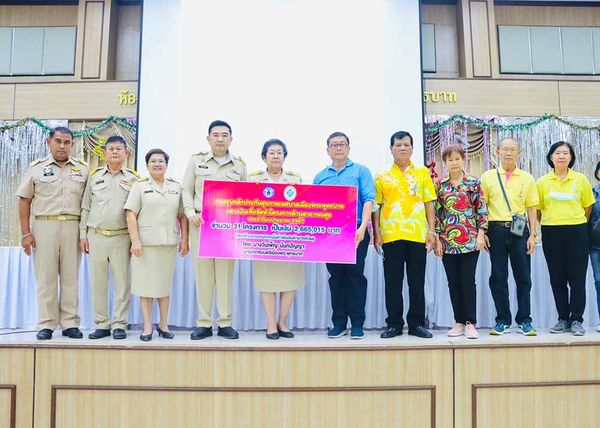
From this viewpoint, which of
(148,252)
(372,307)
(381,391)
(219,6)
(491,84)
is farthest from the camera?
(491,84)

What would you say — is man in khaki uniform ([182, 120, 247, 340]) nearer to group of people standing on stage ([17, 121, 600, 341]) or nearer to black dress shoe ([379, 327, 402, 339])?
group of people standing on stage ([17, 121, 600, 341])

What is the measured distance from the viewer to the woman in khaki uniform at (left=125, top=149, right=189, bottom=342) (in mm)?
3078

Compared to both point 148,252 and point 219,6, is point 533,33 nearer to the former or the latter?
point 219,6

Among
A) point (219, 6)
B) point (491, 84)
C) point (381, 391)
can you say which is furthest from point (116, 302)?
point (491, 84)

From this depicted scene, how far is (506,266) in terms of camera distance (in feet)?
10.5

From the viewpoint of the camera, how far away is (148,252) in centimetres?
311

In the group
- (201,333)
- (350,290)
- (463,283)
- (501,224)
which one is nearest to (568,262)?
(501,224)

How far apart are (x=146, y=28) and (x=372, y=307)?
5153 millimetres

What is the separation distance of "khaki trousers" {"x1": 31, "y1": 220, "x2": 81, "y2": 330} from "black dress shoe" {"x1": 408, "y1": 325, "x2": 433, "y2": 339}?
2.20 metres

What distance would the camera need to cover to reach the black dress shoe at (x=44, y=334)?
2936mm

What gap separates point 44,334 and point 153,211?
3.27 feet

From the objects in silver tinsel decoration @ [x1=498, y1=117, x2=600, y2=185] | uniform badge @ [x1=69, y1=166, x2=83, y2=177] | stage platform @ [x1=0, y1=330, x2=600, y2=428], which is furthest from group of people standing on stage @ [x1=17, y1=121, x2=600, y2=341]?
silver tinsel decoration @ [x1=498, y1=117, x2=600, y2=185]

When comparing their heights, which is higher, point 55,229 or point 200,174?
point 200,174

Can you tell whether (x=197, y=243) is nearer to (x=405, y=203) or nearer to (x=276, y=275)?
(x=276, y=275)
